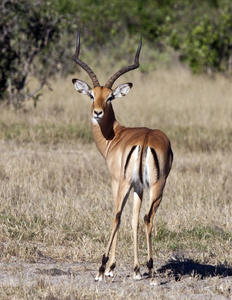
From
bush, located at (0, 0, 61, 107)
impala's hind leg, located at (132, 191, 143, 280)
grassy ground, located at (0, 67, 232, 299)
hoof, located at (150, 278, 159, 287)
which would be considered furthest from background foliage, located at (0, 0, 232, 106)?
hoof, located at (150, 278, 159, 287)

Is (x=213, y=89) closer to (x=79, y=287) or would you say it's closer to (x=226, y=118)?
(x=226, y=118)

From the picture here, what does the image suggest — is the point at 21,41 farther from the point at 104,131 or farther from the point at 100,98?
the point at 100,98

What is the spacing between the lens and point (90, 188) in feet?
26.0

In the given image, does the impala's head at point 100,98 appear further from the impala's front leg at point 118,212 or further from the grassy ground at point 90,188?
the grassy ground at point 90,188

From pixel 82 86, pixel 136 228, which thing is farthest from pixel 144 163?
pixel 82 86

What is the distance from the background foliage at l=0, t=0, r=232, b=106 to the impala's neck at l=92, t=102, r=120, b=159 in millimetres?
7474

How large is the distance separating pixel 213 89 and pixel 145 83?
2.05 meters

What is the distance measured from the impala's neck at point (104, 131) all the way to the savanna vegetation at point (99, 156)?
87cm

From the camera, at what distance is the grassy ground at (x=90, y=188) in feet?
18.7

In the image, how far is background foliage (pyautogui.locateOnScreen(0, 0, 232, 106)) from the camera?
13.5 m

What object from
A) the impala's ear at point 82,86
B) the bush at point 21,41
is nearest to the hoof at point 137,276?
the impala's ear at point 82,86

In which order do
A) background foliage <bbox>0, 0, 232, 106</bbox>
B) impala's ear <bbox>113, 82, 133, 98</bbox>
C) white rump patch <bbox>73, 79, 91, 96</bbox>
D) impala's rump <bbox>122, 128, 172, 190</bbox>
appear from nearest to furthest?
impala's rump <bbox>122, 128, 172, 190</bbox>
impala's ear <bbox>113, 82, 133, 98</bbox>
white rump patch <bbox>73, 79, 91, 96</bbox>
background foliage <bbox>0, 0, 232, 106</bbox>

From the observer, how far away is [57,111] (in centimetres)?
1334

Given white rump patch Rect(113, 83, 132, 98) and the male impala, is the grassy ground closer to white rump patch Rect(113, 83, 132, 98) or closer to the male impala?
the male impala
